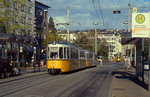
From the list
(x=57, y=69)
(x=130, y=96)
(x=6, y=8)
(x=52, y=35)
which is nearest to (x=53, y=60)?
(x=57, y=69)

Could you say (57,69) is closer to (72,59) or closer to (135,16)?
(72,59)

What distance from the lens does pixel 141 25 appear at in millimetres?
17375

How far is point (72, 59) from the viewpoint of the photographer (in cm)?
3244

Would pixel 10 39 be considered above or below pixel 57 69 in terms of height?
above

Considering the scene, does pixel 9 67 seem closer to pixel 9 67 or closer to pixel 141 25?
pixel 9 67

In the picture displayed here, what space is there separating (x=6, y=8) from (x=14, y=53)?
6.44 m

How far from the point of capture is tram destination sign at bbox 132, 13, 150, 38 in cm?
1727

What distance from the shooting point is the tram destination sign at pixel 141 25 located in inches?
680

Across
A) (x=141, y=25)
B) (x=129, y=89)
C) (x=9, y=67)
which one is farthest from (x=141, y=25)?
(x=9, y=67)

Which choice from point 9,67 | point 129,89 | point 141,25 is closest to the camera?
point 141,25

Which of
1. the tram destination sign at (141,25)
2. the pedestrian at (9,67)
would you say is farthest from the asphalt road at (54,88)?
the pedestrian at (9,67)

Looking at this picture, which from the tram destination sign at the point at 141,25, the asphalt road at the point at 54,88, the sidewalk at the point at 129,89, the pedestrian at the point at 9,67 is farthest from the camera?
the pedestrian at the point at 9,67

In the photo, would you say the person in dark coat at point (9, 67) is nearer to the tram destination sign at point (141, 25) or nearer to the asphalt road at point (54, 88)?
the asphalt road at point (54, 88)

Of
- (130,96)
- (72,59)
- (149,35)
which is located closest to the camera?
(130,96)
